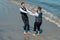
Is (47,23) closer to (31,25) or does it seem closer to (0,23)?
(31,25)

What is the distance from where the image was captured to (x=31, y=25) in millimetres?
15164

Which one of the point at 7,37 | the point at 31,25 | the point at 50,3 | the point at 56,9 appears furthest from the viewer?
the point at 50,3

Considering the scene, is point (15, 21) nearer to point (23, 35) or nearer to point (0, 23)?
point (0, 23)

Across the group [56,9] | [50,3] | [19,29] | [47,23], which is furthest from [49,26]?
[50,3]

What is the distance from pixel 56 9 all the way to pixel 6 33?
9558 mm

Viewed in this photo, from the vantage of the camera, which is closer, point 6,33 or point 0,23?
point 6,33

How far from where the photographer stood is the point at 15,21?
15930 millimetres

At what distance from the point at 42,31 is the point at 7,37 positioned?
2.47m

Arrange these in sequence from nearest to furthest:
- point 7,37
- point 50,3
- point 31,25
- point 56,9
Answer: point 7,37 < point 31,25 < point 56,9 < point 50,3

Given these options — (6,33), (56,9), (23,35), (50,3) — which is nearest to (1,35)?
(6,33)

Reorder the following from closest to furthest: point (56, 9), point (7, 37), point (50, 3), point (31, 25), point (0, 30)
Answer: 1. point (7, 37)
2. point (0, 30)
3. point (31, 25)
4. point (56, 9)
5. point (50, 3)

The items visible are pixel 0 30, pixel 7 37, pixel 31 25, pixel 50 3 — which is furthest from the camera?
pixel 50 3

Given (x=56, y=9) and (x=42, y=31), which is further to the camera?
(x=56, y=9)

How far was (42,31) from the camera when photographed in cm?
1413
